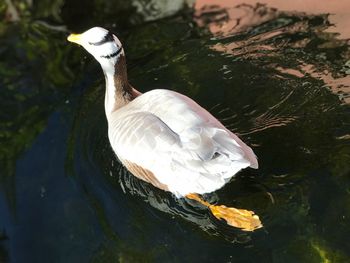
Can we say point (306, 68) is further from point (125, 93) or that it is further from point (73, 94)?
point (73, 94)

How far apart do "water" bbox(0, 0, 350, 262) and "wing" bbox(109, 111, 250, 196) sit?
0.91 ft

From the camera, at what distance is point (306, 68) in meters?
4.09

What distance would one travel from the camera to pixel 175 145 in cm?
317

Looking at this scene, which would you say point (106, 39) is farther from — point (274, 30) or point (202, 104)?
point (274, 30)

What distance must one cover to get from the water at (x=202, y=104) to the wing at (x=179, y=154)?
279 millimetres

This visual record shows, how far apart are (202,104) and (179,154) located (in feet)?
3.21

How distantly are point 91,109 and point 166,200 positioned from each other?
109cm

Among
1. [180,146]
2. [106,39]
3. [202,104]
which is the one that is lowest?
[202,104]

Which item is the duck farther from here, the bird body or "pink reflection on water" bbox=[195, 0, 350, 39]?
"pink reflection on water" bbox=[195, 0, 350, 39]

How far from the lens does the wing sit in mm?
3076

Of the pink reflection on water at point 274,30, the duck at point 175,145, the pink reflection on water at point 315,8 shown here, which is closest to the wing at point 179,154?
the duck at point 175,145

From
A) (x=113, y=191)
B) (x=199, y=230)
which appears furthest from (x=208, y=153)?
(x=113, y=191)

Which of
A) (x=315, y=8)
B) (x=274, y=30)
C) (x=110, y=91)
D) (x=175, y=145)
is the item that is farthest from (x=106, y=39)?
(x=315, y=8)

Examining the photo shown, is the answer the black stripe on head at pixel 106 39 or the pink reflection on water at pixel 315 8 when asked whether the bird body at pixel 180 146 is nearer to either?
the black stripe on head at pixel 106 39
